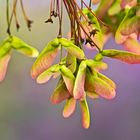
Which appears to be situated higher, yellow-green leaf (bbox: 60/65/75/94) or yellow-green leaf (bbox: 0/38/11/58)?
yellow-green leaf (bbox: 0/38/11/58)

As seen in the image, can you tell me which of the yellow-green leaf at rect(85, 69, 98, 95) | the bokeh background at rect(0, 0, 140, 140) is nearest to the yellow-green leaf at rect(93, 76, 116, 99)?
the yellow-green leaf at rect(85, 69, 98, 95)

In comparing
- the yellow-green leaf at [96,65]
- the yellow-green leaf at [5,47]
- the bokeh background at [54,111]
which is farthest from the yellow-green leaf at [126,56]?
the bokeh background at [54,111]

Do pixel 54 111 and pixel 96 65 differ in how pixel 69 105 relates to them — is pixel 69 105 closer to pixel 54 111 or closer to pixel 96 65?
pixel 96 65

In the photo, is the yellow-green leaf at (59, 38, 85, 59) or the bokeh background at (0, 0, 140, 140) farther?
the bokeh background at (0, 0, 140, 140)

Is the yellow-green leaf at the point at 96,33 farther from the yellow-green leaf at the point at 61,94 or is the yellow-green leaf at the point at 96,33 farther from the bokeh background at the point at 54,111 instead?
the bokeh background at the point at 54,111

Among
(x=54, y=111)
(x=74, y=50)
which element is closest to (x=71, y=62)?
(x=74, y=50)

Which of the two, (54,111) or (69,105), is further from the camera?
(54,111)

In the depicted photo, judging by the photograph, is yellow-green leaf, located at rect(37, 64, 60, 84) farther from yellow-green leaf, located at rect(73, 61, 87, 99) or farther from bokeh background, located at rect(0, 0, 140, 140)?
bokeh background, located at rect(0, 0, 140, 140)

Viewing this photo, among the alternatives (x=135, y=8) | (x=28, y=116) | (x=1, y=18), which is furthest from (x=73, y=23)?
(x=28, y=116)

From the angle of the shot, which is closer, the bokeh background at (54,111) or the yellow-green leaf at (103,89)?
the yellow-green leaf at (103,89)
